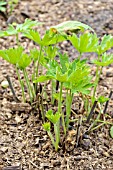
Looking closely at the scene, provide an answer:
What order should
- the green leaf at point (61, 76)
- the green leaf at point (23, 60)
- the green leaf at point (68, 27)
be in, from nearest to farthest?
the green leaf at point (61, 76) → the green leaf at point (68, 27) → the green leaf at point (23, 60)

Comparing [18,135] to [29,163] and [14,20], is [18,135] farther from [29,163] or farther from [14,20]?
[14,20]

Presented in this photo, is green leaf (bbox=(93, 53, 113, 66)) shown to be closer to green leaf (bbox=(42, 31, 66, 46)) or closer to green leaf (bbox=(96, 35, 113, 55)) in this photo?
green leaf (bbox=(96, 35, 113, 55))

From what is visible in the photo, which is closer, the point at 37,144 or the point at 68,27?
the point at 68,27

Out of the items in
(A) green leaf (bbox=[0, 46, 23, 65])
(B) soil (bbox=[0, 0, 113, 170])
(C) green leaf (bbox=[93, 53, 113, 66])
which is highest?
(A) green leaf (bbox=[0, 46, 23, 65])

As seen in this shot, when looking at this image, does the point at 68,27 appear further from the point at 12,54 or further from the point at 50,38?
the point at 12,54

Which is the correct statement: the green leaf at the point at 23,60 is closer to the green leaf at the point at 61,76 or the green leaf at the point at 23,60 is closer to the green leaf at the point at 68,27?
the green leaf at the point at 68,27

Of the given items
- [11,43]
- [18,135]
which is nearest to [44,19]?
[11,43]

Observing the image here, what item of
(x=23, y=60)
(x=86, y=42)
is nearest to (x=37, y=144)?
(x=23, y=60)

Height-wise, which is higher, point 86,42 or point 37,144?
point 86,42

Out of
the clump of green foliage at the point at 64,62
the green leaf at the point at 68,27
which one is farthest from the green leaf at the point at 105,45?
the green leaf at the point at 68,27

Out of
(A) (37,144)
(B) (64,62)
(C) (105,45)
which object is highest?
(C) (105,45)

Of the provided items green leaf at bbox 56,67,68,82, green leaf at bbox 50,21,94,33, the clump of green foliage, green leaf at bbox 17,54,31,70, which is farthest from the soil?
green leaf at bbox 50,21,94,33
